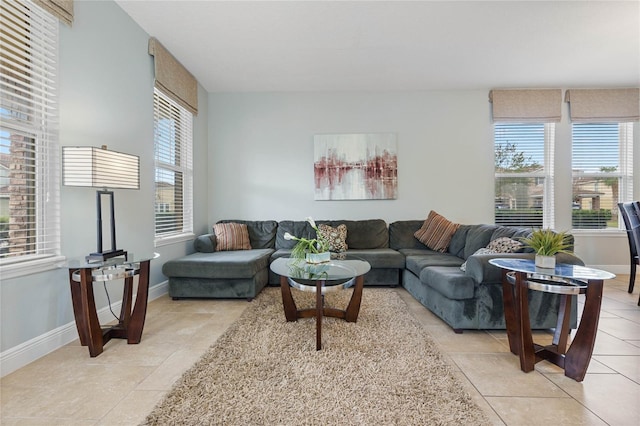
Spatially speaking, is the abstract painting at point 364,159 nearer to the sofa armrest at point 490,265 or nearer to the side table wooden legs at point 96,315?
the sofa armrest at point 490,265

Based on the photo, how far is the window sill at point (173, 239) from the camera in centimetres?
325

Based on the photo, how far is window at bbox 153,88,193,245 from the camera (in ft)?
10.9

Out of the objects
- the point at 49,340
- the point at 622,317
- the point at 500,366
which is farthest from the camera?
the point at 622,317

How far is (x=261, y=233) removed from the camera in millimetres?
4223

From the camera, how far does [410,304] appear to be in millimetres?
3004

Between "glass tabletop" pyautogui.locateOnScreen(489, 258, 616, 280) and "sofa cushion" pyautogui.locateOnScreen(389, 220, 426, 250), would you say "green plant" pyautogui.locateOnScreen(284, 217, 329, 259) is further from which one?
"sofa cushion" pyautogui.locateOnScreen(389, 220, 426, 250)

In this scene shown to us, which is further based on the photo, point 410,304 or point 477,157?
point 477,157

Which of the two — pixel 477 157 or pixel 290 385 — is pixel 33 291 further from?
pixel 477 157

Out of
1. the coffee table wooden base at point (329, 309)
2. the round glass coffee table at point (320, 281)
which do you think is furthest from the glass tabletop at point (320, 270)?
the coffee table wooden base at point (329, 309)

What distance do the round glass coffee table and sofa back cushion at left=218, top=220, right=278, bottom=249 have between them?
1492mm

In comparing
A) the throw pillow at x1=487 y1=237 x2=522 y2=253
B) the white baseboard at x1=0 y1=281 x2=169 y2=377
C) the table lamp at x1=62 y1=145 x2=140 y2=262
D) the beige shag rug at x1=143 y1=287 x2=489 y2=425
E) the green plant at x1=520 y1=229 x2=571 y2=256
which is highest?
the table lamp at x1=62 y1=145 x2=140 y2=262

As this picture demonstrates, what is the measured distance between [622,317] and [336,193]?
3329 mm

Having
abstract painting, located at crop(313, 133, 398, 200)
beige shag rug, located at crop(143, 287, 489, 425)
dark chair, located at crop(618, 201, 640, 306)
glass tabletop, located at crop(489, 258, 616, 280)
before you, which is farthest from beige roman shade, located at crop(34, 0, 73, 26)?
dark chair, located at crop(618, 201, 640, 306)

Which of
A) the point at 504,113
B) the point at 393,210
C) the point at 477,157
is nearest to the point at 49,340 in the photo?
the point at 393,210
